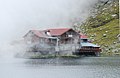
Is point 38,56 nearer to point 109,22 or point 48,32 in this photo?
point 48,32

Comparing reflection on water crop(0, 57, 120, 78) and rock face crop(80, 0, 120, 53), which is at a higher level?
rock face crop(80, 0, 120, 53)

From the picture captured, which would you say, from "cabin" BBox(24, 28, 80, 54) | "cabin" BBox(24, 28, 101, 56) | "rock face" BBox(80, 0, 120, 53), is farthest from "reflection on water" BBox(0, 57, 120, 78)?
"rock face" BBox(80, 0, 120, 53)

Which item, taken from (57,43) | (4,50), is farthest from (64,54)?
(4,50)

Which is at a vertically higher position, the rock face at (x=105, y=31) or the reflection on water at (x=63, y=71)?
the rock face at (x=105, y=31)

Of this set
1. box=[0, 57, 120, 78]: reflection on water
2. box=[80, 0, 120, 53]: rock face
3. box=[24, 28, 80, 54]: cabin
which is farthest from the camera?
box=[80, 0, 120, 53]: rock face

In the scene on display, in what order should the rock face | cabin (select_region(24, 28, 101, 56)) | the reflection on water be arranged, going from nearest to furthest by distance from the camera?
1. the reflection on water
2. cabin (select_region(24, 28, 101, 56))
3. the rock face

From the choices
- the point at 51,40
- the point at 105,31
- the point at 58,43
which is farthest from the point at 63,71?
the point at 105,31

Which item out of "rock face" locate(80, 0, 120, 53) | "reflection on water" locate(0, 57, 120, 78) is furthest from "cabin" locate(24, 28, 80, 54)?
"reflection on water" locate(0, 57, 120, 78)

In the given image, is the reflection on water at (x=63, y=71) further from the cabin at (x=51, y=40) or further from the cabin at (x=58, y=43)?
the cabin at (x=51, y=40)

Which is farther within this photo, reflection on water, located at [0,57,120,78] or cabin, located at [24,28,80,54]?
cabin, located at [24,28,80,54]

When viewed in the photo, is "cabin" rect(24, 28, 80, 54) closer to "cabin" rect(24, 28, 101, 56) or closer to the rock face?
"cabin" rect(24, 28, 101, 56)

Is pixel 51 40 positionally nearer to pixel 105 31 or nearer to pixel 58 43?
pixel 58 43

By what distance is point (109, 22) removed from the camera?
18938cm

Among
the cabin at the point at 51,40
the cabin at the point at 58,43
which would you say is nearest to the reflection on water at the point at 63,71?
the cabin at the point at 58,43
